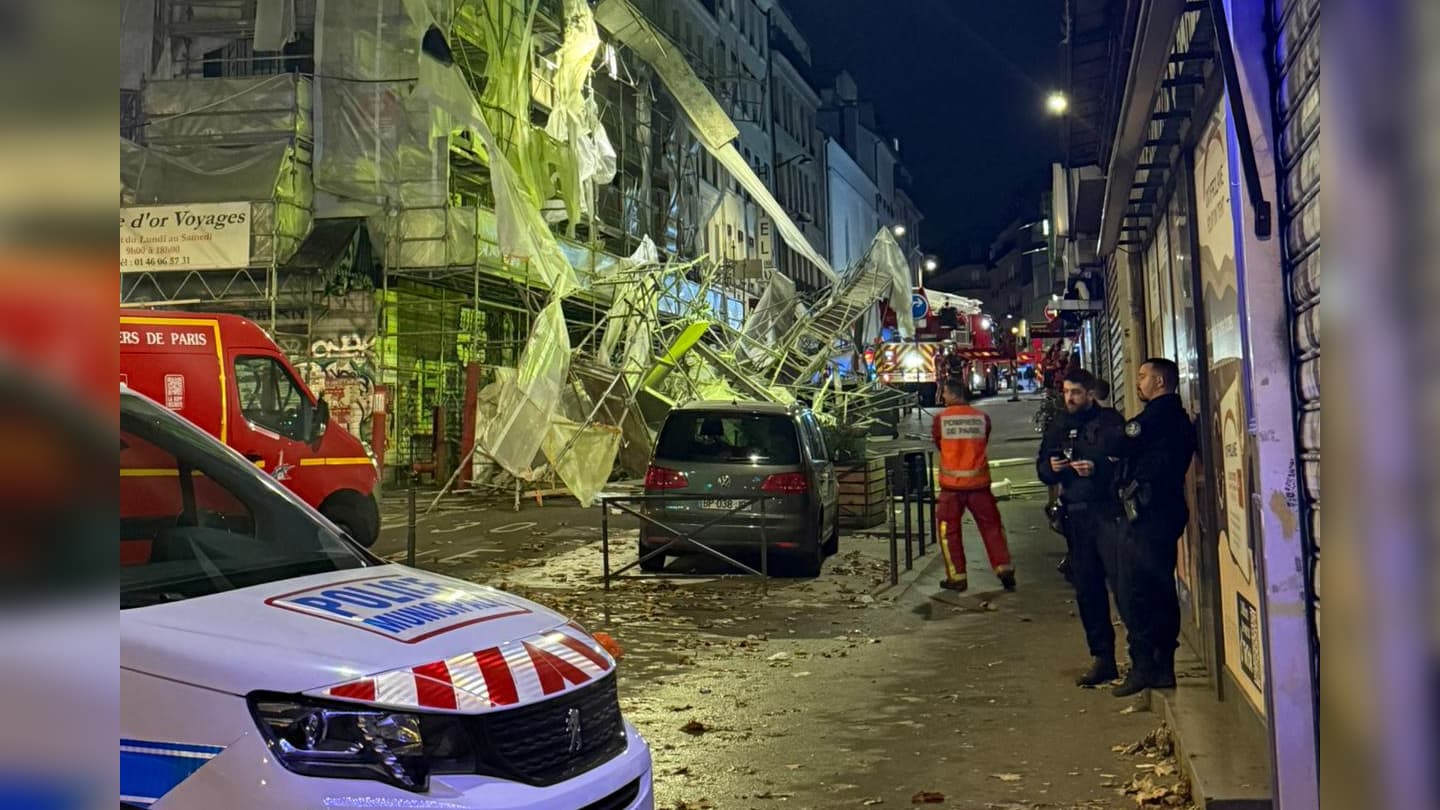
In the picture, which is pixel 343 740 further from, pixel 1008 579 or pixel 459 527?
pixel 459 527

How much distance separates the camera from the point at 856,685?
676 centimetres

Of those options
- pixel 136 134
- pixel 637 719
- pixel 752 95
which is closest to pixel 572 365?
pixel 136 134

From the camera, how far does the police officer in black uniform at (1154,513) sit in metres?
5.58

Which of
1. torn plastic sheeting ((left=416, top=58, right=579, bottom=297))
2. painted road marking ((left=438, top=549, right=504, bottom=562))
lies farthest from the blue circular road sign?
painted road marking ((left=438, top=549, right=504, bottom=562))

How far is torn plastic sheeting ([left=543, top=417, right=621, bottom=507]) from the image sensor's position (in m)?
17.5

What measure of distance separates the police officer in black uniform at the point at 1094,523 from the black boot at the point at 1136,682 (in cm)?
34

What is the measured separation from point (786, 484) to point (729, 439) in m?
0.87

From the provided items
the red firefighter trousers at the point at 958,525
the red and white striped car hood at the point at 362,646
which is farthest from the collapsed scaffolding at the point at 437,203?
the red and white striped car hood at the point at 362,646

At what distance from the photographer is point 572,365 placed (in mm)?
19844

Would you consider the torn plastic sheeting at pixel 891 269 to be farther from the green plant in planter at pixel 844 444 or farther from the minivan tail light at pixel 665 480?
the minivan tail light at pixel 665 480

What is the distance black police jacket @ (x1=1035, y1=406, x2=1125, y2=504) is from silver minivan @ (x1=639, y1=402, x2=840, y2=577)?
12.1 ft

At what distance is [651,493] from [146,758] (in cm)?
825

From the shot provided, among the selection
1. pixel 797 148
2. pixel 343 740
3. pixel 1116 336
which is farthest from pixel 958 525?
pixel 797 148

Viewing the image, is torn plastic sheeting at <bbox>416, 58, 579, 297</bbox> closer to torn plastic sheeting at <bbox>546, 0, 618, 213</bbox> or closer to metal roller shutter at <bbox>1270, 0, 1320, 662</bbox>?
torn plastic sheeting at <bbox>546, 0, 618, 213</bbox>
